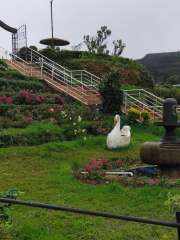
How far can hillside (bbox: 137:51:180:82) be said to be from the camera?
57.6m

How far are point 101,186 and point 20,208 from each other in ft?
5.38

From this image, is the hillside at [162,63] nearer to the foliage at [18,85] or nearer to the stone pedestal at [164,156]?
the foliage at [18,85]

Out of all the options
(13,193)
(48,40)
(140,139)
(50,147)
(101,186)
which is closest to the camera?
(13,193)

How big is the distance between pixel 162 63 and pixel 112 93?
161 feet

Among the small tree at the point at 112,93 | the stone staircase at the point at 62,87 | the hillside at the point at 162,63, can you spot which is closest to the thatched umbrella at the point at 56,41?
the stone staircase at the point at 62,87

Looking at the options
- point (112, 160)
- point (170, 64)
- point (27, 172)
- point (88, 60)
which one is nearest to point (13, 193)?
point (27, 172)

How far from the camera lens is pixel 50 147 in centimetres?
922

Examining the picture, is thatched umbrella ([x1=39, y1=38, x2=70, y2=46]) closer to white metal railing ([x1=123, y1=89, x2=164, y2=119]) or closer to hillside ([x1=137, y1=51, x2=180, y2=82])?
white metal railing ([x1=123, y1=89, x2=164, y2=119])

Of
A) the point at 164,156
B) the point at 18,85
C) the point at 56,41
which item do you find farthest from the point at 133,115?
the point at 56,41

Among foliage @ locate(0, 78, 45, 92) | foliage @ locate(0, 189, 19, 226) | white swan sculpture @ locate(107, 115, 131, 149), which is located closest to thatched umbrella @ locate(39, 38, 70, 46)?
foliage @ locate(0, 78, 45, 92)

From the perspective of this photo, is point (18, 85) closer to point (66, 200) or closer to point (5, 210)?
point (66, 200)

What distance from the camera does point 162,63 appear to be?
6059 cm

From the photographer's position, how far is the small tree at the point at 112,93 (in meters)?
14.1

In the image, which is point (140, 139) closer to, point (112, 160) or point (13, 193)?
point (112, 160)
